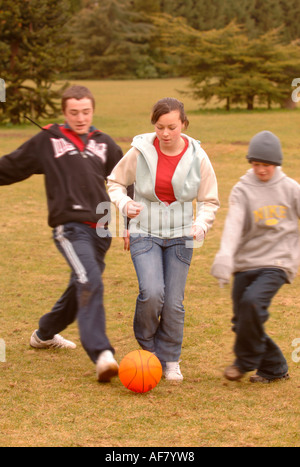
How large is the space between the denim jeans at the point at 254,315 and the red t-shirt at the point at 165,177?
0.69m

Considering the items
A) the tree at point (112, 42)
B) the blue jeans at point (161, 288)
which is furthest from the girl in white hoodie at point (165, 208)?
the tree at point (112, 42)

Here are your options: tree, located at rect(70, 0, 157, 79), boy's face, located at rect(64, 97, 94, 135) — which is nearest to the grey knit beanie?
boy's face, located at rect(64, 97, 94, 135)

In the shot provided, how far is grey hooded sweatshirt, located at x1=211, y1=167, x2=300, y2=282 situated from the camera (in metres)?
4.35

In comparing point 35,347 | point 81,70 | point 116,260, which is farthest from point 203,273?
point 81,70

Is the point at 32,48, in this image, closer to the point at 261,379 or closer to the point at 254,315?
the point at 261,379

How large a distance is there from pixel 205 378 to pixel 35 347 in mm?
1374

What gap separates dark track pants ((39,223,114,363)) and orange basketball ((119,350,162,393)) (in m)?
0.20

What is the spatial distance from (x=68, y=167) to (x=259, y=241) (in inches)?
50.5

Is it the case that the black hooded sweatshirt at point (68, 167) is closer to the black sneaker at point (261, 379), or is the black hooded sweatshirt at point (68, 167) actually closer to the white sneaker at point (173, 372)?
the white sneaker at point (173, 372)

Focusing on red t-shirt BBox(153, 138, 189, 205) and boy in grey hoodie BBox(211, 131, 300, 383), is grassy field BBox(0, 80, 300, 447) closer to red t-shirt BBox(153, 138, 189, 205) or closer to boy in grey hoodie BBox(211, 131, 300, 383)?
boy in grey hoodie BBox(211, 131, 300, 383)

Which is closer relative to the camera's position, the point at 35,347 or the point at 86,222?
the point at 86,222

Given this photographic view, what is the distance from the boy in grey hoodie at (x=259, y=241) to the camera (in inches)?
169

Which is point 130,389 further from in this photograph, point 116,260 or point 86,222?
point 116,260

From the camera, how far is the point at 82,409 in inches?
166
